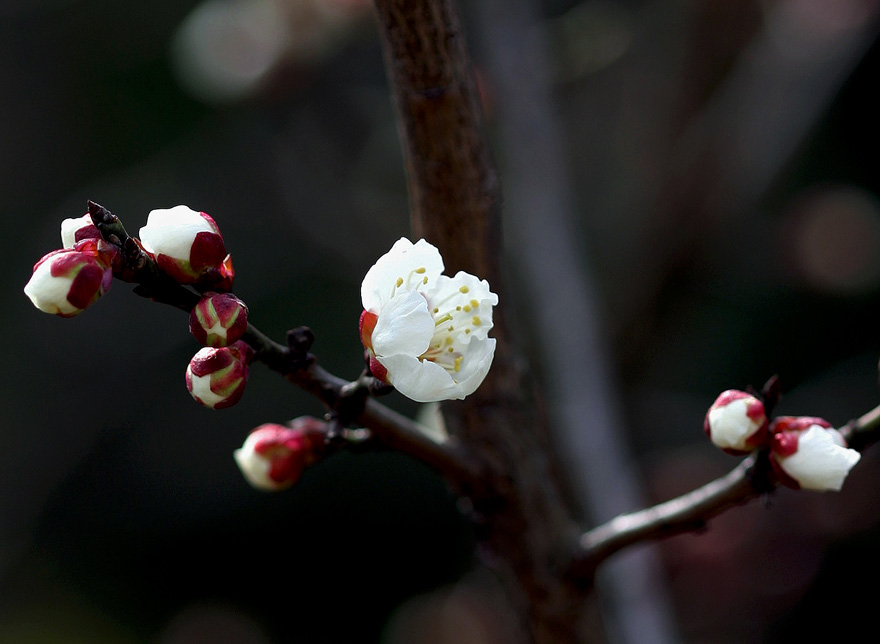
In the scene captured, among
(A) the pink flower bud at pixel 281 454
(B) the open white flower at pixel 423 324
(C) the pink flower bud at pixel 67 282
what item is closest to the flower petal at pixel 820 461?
(B) the open white flower at pixel 423 324

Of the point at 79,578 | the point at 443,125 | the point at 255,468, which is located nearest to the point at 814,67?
the point at 443,125

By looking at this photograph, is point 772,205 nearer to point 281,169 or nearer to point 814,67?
point 814,67

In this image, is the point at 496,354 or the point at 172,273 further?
the point at 496,354

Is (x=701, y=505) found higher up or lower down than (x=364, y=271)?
higher up

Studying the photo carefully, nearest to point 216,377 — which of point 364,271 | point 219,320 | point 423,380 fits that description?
point 219,320

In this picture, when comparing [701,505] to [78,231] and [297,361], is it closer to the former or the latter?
[297,361]

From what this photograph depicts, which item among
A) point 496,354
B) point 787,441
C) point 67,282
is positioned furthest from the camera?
point 496,354

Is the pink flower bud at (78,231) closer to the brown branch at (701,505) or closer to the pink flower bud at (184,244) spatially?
A: the pink flower bud at (184,244)
